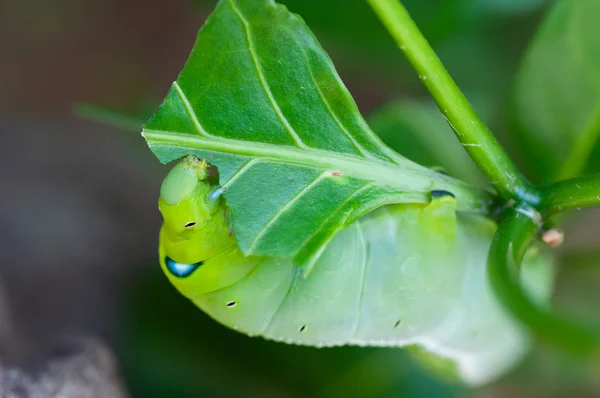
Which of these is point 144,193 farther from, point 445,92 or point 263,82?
point 445,92

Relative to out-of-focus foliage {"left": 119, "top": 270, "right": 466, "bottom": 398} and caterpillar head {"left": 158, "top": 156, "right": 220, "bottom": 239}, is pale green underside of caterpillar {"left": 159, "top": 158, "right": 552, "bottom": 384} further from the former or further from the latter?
out-of-focus foliage {"left": 119, "top": 270, "right": 466, "bottom": 398}

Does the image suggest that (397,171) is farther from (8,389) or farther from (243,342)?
(243,342)

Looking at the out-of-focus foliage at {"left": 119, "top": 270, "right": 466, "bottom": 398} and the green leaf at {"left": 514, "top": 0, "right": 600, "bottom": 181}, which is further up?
the green leaf at {"left": 514, "top": 0, "right": 600, "bottom": 181}

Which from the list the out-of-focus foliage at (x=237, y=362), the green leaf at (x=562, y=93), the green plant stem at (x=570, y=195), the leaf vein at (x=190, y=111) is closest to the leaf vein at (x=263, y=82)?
the leaf vein at (x=190, y=111)

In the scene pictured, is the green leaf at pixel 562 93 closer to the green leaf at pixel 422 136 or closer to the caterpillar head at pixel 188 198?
the green leaf at pixel 422 136

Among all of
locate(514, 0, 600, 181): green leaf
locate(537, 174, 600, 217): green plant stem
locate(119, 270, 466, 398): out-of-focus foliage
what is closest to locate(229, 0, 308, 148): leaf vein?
locate(537, 174, 600, 217): green plant stem
